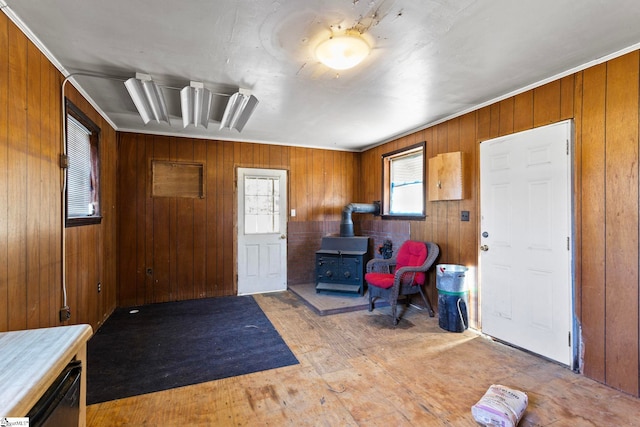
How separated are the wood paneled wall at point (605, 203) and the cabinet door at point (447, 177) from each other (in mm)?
761

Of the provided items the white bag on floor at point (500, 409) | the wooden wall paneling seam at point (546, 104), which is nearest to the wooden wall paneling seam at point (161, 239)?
the white bag on floor at point (500, 409)

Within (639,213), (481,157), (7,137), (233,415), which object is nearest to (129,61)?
(7,137)

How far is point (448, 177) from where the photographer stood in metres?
3.46

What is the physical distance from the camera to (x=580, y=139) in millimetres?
2389

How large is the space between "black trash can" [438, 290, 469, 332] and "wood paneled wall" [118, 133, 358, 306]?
273 cm

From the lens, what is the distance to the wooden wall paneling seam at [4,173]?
1.64 metres

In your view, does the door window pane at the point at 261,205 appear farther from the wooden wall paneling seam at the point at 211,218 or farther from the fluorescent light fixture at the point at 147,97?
the fluorescent light fixture at the point at 147,97

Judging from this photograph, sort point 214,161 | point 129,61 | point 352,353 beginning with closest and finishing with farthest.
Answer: point 129,61 → point 352,353 → point 214,161

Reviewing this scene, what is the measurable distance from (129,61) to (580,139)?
357 centimetres

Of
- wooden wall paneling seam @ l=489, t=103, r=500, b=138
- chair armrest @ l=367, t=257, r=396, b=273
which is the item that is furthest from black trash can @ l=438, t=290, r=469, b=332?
wooden wall paneling seam @ l=489, t=103, r=500, b=138

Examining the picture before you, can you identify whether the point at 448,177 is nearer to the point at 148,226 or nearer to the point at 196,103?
the point at 196,103

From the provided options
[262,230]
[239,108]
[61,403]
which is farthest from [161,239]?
[61,403]

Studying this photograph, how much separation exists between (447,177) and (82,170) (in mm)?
3906

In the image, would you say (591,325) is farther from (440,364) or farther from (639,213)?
(440,364)
